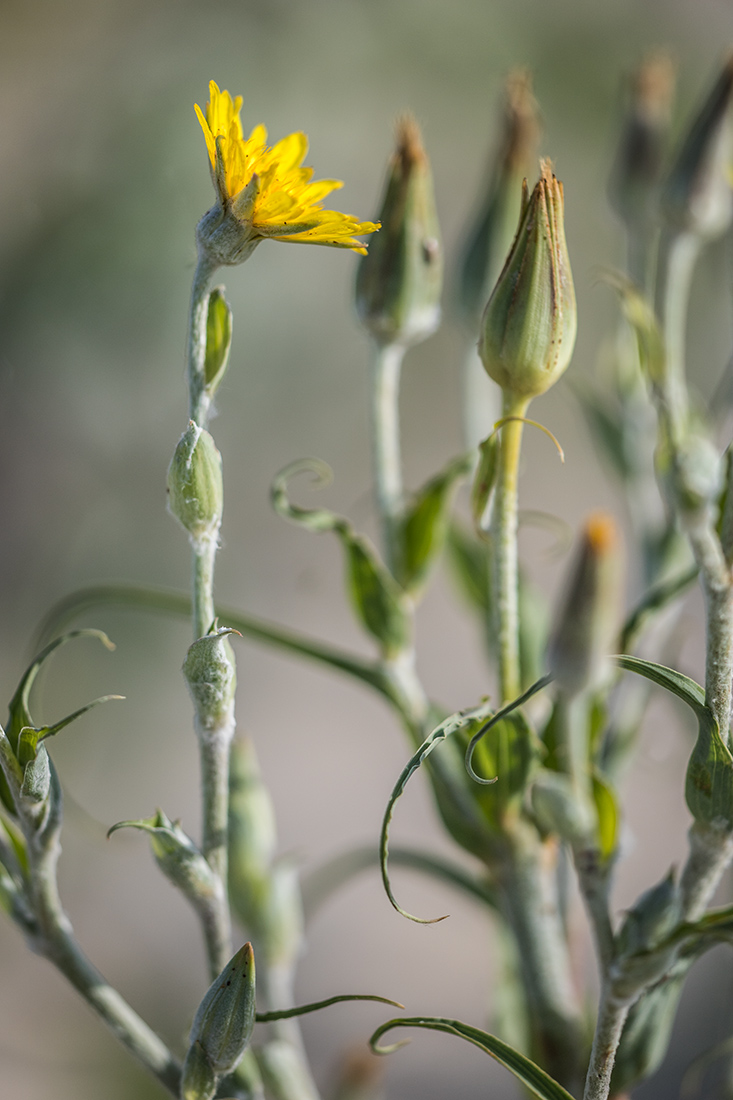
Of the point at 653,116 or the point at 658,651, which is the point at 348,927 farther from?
the point at 653,116

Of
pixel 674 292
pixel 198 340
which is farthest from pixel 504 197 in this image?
pixel 198 340

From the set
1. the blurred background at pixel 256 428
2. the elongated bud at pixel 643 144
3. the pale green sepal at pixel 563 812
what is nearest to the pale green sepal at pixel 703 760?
the pale green sepal at pixel 563 812

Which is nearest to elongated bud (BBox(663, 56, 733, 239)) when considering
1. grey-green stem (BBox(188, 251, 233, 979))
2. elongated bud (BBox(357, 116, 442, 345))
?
elongated bud (BBox(357, 116, 442, 345))

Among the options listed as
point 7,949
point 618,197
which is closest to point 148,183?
point 618,197

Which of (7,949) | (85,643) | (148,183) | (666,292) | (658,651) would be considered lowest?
(7,949)

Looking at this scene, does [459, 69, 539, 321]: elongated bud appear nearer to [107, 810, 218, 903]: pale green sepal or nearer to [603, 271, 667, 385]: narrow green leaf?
[603, 271, 667, 385]: narrow green leaf

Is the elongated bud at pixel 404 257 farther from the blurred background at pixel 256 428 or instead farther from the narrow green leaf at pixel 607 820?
the blurred background at pixel 256 428
